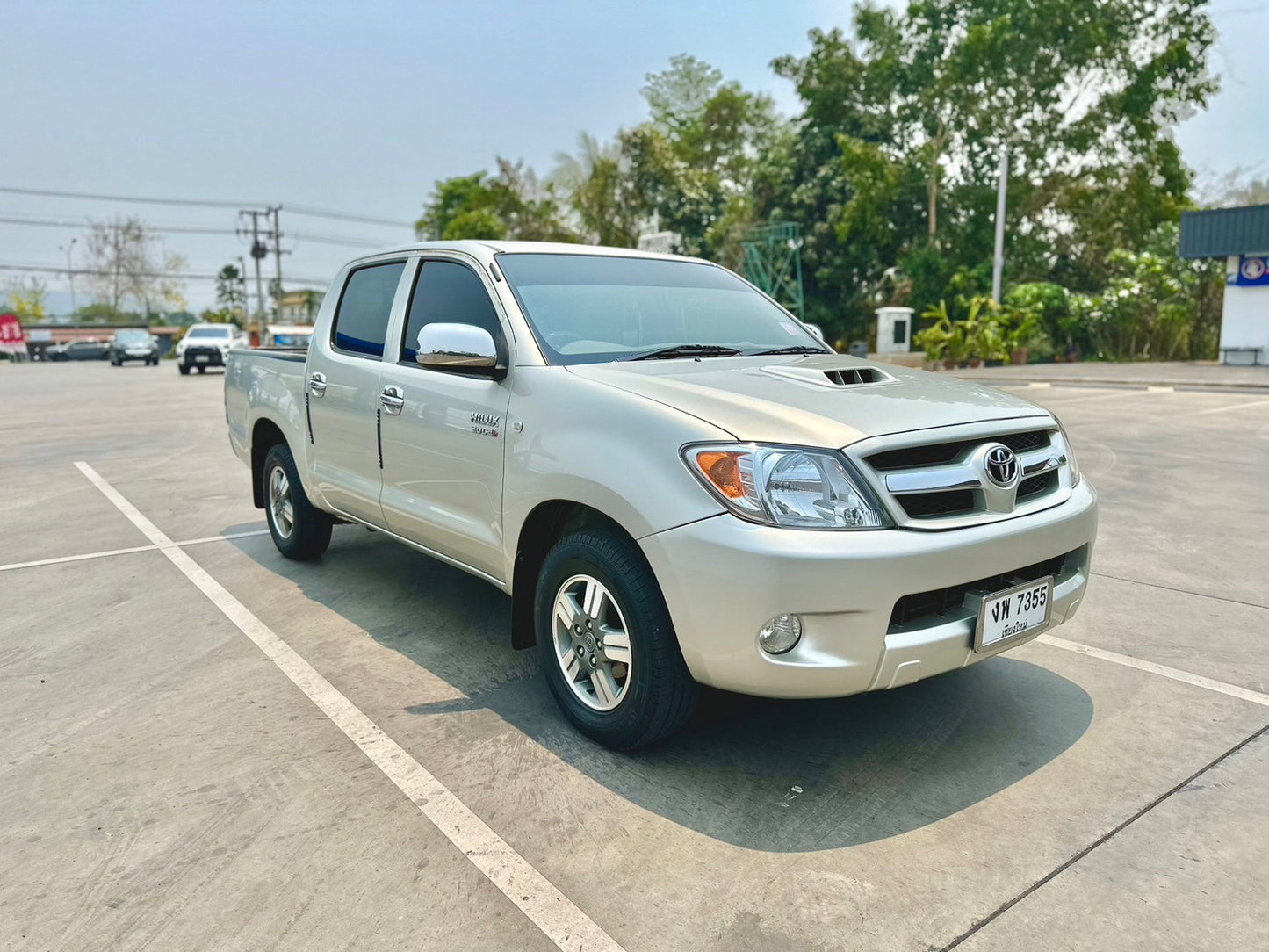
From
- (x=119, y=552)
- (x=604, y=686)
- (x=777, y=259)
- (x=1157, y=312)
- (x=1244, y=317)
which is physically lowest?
(x=119, y=552)

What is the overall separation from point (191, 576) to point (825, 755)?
4061 millimetres

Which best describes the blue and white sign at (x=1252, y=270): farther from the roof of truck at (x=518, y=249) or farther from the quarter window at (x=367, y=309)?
the quarter window at (x=367, y=309)

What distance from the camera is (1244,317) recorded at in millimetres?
23891

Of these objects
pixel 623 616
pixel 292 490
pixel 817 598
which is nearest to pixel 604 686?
pixel 623 616

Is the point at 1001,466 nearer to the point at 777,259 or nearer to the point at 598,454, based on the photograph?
the point at 598,454

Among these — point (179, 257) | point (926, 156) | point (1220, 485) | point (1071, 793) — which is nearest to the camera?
point (1071, 793)

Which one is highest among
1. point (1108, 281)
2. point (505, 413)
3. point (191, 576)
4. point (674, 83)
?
point (674, 83)

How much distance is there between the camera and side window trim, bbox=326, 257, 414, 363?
4.63 metres

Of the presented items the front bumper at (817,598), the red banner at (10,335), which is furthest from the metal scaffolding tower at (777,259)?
the red banner at (10,335)

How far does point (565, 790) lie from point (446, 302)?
7.46ft

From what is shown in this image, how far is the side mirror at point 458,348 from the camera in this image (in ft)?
11.9

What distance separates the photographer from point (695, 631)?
2.89 metres

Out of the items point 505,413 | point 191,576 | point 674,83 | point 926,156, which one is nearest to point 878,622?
point 505,413

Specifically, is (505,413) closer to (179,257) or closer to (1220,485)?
(1220,485)
